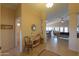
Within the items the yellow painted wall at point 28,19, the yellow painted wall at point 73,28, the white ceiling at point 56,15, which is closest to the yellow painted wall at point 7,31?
the yellow painted wall at point 28,19

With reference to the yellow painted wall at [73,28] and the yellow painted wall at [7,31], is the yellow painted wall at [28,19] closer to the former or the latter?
the yellow painted wall at [7,31]

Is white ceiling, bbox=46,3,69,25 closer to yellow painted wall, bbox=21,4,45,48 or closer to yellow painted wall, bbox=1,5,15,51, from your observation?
yellow painted wall, bbox=21,4,45,48

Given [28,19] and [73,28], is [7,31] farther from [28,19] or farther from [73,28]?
[73,28]

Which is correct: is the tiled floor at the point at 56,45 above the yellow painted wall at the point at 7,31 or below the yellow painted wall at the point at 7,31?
below

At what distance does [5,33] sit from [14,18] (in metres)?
0.44

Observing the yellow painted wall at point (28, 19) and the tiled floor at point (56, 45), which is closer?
the yellow painted wall at point (28, 19)

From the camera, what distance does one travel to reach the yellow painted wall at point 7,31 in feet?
9.43

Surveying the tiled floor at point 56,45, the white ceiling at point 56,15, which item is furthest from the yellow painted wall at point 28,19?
the tiled floor at point 56,45

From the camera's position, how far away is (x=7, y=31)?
3.13m

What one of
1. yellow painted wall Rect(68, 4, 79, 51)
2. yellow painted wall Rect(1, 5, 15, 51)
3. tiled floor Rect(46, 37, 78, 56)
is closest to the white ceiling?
yellow painted wall Rect(68, 4, 79, 51)

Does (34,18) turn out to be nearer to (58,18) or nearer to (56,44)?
(58,18)

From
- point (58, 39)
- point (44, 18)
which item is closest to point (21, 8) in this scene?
point (44, 18)

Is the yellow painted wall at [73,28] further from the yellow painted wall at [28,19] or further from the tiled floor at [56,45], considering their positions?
the yellow painted wall at [28,19]

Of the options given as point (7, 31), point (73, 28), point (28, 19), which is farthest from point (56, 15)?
point (7, 31)
